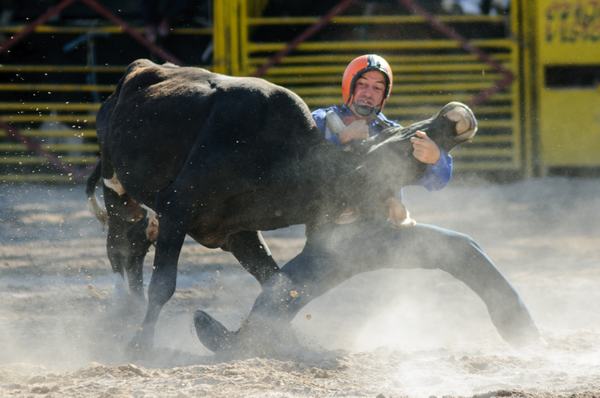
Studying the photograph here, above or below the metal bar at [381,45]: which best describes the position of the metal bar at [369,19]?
above

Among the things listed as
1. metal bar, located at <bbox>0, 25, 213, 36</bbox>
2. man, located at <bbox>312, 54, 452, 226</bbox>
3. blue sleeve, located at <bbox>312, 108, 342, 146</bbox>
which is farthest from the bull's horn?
metal bar, located at <bbox>0, 25, 213, 36</bbox>

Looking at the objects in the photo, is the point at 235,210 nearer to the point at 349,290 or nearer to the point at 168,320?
the point at 168,320

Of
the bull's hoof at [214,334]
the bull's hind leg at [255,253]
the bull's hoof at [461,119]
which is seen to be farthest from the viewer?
the bull's hind leg at [255,253]

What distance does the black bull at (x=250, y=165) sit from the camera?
5.87 m

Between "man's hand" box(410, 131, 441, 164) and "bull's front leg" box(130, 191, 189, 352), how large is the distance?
1.14 meters

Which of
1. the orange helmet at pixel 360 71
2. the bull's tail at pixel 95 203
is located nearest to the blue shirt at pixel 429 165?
the orange helmet at pixel 360 71

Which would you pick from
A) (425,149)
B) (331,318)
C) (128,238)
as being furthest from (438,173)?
(128,238)

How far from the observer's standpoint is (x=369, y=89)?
6.16 meters

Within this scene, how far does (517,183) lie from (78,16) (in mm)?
5352

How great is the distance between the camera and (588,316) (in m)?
7.30

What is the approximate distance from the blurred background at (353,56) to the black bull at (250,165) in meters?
6.31

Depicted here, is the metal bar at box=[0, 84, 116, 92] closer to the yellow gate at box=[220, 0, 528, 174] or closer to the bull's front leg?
the yellow gate at box=[220, 0, 528, 174]

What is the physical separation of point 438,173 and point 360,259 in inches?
22.6

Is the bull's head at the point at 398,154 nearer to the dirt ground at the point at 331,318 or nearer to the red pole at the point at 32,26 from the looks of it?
the dirt ground at the point at 331,318
